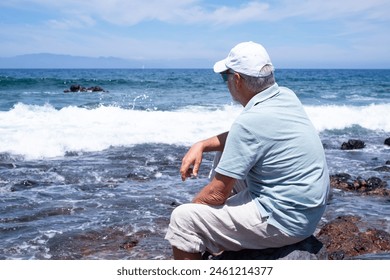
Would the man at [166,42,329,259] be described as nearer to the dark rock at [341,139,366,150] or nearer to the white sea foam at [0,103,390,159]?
the white sea foam at [0,103,390,159]

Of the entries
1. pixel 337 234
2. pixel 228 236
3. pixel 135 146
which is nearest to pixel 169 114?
pixel 135 146

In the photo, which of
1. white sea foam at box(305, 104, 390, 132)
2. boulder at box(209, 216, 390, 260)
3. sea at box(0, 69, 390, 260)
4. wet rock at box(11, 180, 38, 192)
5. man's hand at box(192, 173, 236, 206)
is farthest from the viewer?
white sea foam at box(305, 104, 390, 132)

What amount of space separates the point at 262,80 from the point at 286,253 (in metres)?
1.21

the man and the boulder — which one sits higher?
the man

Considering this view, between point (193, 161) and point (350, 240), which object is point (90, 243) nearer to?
point (193, 161)

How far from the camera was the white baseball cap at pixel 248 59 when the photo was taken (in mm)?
2770

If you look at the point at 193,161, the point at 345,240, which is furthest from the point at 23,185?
the point at 193,161

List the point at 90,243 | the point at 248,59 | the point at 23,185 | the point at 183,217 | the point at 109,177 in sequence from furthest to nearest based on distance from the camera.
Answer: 1. the point at 109,177
2. the point at 23,185
3. the point at 90,243
4. the point at 183,217
5. the point at 248,59

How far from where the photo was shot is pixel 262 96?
2818 mm

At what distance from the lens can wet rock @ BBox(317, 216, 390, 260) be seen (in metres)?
5.08

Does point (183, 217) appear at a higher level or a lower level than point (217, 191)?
lower

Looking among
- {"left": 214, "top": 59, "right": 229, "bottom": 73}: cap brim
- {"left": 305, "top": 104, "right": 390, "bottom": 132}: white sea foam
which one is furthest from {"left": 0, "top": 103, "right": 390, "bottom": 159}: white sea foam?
{"left": 214, "top": 59, "right": 229, "bottom": 73}: cap brim

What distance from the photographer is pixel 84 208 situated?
688 centimetres
